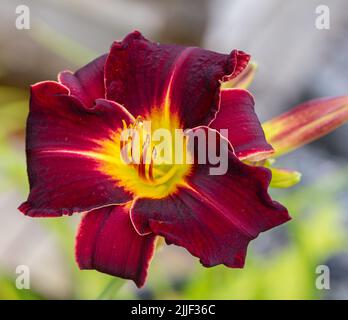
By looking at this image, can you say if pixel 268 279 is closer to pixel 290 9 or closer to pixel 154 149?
pixel 154 149

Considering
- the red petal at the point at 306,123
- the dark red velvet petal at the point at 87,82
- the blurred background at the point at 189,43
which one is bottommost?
the blurred background at the point at 189,43

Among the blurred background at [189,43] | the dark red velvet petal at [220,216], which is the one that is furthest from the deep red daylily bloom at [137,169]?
the blurred background at [189,43]

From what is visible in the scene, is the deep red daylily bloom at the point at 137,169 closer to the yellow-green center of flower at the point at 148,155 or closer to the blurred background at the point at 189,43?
the yellow-green center of flower at the point at 148,155

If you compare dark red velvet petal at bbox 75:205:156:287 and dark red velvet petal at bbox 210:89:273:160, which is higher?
dark red velvet petal at bbox 210:89:273:160

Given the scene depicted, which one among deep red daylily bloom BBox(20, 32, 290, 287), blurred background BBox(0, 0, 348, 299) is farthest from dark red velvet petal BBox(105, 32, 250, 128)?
blurred background BBox(0, 0, 348, 299)

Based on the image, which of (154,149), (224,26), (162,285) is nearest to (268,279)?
(162,285)

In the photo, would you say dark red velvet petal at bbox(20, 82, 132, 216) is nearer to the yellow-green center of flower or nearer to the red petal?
the yellow-green center of flower
